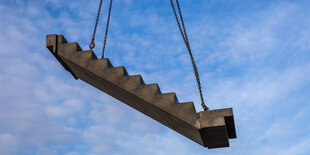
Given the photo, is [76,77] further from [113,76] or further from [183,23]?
[183,23]

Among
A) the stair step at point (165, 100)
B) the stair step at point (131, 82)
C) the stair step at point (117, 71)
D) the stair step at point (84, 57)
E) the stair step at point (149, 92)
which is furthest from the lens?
the stair step at point (84, 57)

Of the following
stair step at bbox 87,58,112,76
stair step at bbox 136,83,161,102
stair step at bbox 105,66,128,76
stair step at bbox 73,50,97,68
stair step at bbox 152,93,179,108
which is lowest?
stair step at bbox 152,93,179,108

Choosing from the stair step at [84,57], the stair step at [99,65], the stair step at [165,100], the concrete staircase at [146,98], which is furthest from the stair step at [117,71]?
the stair step at [165,100]

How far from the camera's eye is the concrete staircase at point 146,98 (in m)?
9.22

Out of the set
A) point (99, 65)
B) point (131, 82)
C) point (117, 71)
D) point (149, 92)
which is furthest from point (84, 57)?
point (149, 92)

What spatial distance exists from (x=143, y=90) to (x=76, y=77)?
13.5ft

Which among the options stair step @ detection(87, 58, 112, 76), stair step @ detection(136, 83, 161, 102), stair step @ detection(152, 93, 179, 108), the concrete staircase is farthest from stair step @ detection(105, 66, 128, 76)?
stair step @ detection(152, 93, 179, 108)

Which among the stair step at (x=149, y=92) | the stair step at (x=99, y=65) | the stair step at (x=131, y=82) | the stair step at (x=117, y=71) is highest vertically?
the stair step at (x=99, y=65)

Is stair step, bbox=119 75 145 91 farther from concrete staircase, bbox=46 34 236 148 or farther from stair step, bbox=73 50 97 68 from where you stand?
stair step, bbox=73 50 97 68

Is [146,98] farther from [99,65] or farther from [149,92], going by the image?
[99,65]

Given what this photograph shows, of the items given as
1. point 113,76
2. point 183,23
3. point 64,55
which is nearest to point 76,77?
point 64,55

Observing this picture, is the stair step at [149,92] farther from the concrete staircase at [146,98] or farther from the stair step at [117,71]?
the stair step at [117,71]

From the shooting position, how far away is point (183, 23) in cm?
1066

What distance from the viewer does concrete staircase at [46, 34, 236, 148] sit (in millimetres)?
9219
